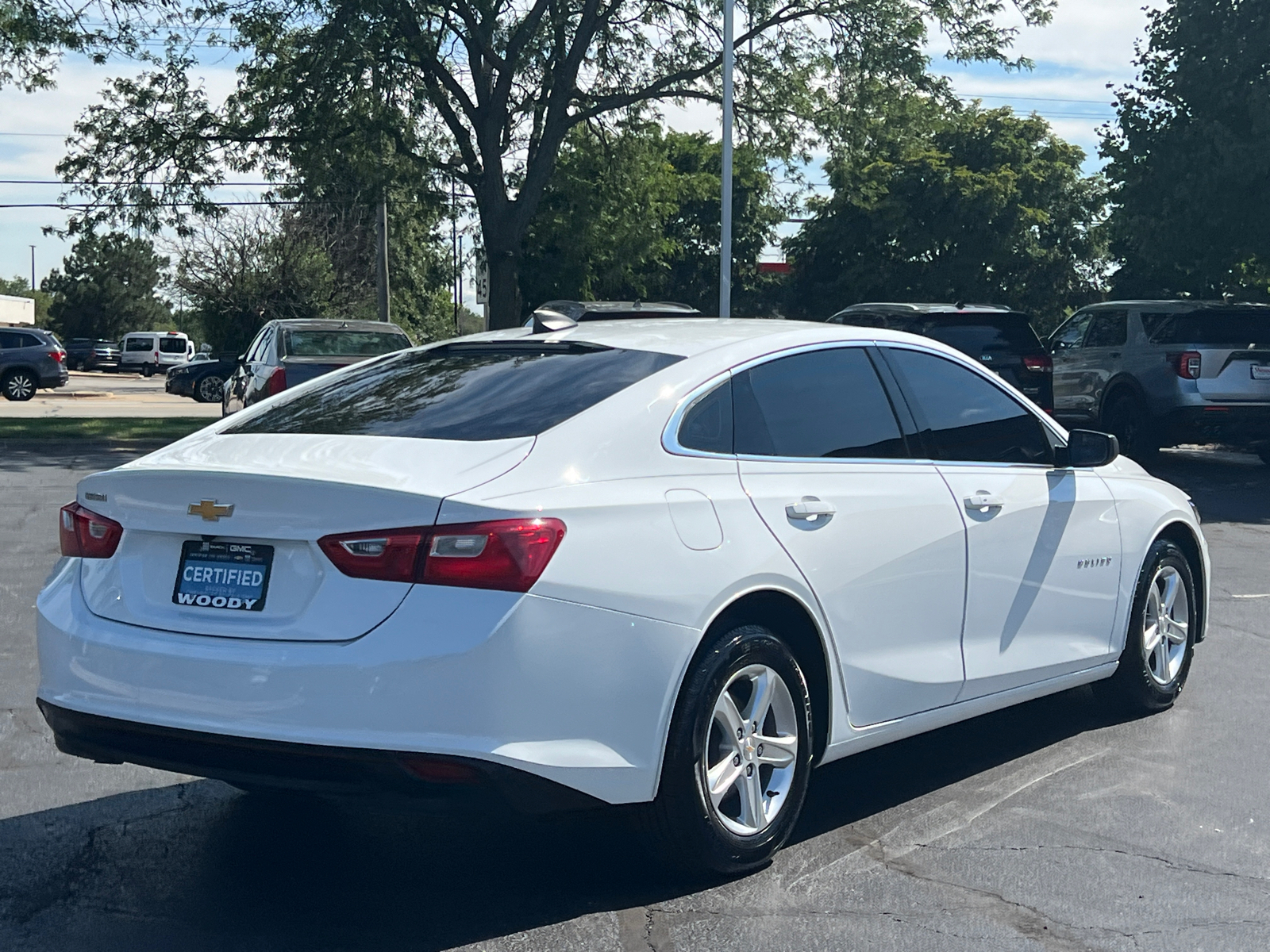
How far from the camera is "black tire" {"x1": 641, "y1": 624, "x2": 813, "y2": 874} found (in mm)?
4141

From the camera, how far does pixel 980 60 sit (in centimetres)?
2483

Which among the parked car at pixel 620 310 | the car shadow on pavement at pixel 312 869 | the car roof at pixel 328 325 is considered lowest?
the car shadow on pavement at pixel 312 869

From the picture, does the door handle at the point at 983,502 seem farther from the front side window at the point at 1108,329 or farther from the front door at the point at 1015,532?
the front side window at the point at 1108,329

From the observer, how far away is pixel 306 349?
59.2ft

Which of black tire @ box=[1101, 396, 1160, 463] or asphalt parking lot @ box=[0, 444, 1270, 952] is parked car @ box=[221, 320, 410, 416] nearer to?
black tire @ box=[1101, 396, 1160, 463]

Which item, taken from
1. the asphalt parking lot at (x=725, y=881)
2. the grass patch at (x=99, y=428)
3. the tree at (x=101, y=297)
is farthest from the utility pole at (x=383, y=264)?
the tree at (x=101, y=297)

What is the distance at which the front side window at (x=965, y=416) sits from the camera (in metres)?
5.40

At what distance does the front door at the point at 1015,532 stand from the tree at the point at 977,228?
1841 inches

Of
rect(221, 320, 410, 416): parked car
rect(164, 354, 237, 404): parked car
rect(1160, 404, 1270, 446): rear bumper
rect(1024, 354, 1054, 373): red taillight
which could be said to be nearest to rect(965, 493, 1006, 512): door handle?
rect(1024, 354, 1054, 373): red taillight

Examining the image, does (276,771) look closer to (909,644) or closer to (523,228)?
(909,644)

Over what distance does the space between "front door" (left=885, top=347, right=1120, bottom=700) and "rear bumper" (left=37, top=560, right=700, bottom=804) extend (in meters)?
1.65

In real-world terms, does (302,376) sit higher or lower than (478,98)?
lower

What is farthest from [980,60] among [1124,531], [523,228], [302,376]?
[1124,531]

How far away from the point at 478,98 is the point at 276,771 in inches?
848
